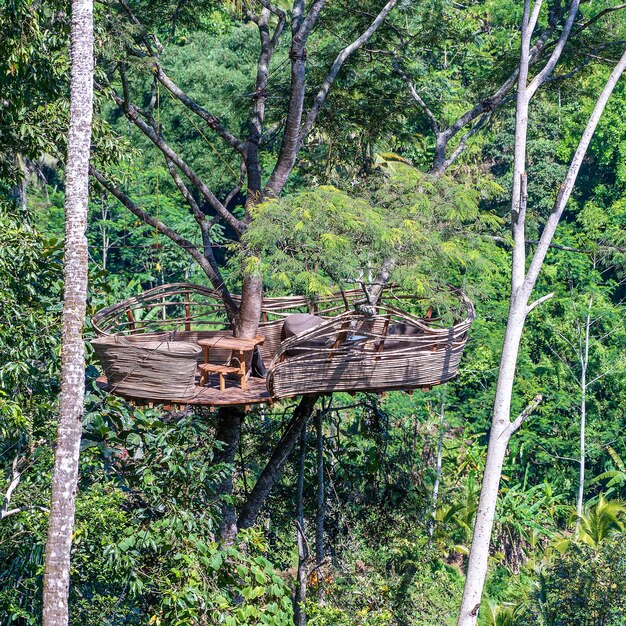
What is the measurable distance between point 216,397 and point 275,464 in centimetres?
229

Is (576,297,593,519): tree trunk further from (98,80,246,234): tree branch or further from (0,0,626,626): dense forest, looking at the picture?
(98,80,246,234): tree branch

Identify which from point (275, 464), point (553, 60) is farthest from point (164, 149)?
point (553, 60)

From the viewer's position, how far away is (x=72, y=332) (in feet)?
22.4

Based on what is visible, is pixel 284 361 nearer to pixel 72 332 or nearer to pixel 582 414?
pixel 72 332

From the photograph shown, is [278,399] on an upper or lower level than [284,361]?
lower

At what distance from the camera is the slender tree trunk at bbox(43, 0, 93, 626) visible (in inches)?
267

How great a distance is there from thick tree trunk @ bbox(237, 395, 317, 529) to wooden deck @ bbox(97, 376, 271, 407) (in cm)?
138

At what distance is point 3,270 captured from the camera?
7836 mm

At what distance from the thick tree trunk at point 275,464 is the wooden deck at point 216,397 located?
1385 mm

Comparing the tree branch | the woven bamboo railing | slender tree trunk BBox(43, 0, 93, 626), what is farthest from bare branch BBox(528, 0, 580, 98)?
slender tree trunk BBox(43, 0, 93, 626)

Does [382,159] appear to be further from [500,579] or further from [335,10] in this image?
[500,579]

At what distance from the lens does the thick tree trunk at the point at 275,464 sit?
10258mm

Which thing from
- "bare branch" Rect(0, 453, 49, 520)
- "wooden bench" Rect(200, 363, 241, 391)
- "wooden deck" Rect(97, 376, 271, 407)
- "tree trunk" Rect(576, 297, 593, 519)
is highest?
"wooden bench" Rect(200, 363, 241, 391)

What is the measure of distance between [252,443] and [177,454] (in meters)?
4.79
